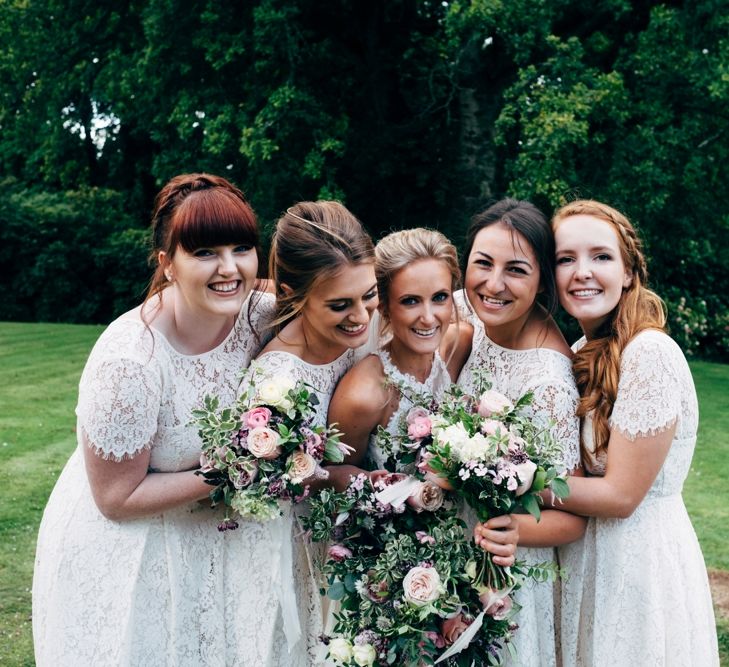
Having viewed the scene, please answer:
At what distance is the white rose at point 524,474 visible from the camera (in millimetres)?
2881

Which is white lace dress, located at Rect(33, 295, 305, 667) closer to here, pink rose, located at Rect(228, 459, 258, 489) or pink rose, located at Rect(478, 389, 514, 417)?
pink rose, located at Rect(228, 459, 258, 489)

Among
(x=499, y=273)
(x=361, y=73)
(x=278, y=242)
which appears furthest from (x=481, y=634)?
(x=361, y=73)

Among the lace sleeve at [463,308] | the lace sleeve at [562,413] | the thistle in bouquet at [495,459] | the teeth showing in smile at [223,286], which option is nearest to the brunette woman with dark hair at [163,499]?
the teeth showing in smile at [223,286]

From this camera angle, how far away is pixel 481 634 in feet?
10.4

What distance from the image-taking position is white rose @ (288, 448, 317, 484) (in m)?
3.02

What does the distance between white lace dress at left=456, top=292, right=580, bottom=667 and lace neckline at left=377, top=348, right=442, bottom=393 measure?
201 mm

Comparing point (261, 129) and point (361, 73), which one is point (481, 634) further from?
point (361, 73)

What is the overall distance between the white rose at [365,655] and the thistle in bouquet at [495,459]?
495 mm

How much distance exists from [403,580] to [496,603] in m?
0.37

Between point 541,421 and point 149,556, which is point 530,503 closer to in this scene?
point 541,421

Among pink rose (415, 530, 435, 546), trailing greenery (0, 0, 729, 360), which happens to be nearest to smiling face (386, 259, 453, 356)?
pink rose (415, 530, 435, 546)

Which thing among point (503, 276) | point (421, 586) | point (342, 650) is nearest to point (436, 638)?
point (421, 586)

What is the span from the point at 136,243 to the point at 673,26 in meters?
14.2

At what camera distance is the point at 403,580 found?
10.1 ft
